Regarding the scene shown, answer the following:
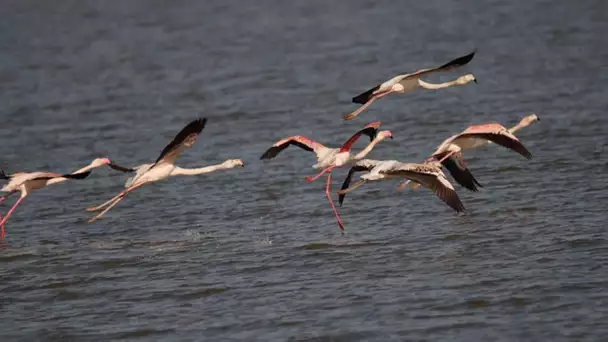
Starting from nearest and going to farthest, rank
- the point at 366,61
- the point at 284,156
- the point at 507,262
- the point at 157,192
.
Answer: the point at 507,262
the point at 157,192
the point at 284,156
the point at 366,61

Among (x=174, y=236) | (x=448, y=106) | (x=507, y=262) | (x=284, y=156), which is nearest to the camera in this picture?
(x=507, y=262)

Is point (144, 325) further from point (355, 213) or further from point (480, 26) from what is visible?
point (480, 26)

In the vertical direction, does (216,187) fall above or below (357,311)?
below

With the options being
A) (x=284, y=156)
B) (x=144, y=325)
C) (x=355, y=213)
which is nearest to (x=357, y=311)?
(x=144, y=325)

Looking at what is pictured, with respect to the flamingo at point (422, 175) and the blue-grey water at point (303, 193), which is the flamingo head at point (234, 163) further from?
the flamingo at point (422, 175)

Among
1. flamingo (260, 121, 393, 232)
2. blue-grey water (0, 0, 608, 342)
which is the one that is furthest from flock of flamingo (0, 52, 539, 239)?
blue-grey water (0, 0, 608, 342)

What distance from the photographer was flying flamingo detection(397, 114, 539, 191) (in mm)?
15383

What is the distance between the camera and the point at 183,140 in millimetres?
14398

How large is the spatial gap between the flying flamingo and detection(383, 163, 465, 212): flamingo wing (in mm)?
1099

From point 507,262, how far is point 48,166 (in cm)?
808

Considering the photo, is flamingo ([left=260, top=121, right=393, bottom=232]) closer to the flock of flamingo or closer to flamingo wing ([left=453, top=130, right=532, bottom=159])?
the flock of flamingo

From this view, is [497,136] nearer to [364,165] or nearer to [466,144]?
[466,144]

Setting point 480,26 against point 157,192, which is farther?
point 480,26

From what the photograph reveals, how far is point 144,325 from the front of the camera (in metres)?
12.3
